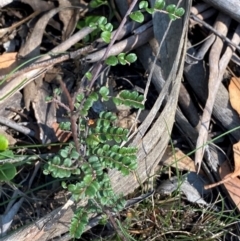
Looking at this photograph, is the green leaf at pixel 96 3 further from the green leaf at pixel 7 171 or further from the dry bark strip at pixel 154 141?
the green leaf at pixel 7 171

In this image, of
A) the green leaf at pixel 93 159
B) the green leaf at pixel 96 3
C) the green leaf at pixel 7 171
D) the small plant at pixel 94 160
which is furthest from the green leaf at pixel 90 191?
the green leaf at pixel 96 3

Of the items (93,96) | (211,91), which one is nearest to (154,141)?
(211,91)

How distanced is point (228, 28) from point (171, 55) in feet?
1.15

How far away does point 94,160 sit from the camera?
2.08m

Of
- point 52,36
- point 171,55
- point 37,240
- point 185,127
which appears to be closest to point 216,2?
point 171,55

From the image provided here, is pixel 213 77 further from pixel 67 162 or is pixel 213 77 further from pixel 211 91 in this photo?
pixel 67 162

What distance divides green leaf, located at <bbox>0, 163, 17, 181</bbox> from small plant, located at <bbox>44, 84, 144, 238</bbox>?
38 cm

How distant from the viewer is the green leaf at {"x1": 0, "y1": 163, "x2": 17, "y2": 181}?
241 centimetres

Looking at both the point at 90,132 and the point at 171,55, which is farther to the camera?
the point at 171,55

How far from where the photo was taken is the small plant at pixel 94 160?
6.61ft

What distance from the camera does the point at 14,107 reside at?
2646 millimetres

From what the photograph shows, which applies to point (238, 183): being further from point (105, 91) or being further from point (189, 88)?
point (105, 91)

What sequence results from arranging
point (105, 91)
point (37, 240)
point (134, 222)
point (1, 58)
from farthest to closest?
point (1, 58) < point (134, 222) < point (37, 240) < point (105, 91)

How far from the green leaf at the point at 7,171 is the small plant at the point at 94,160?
14.8 inches
